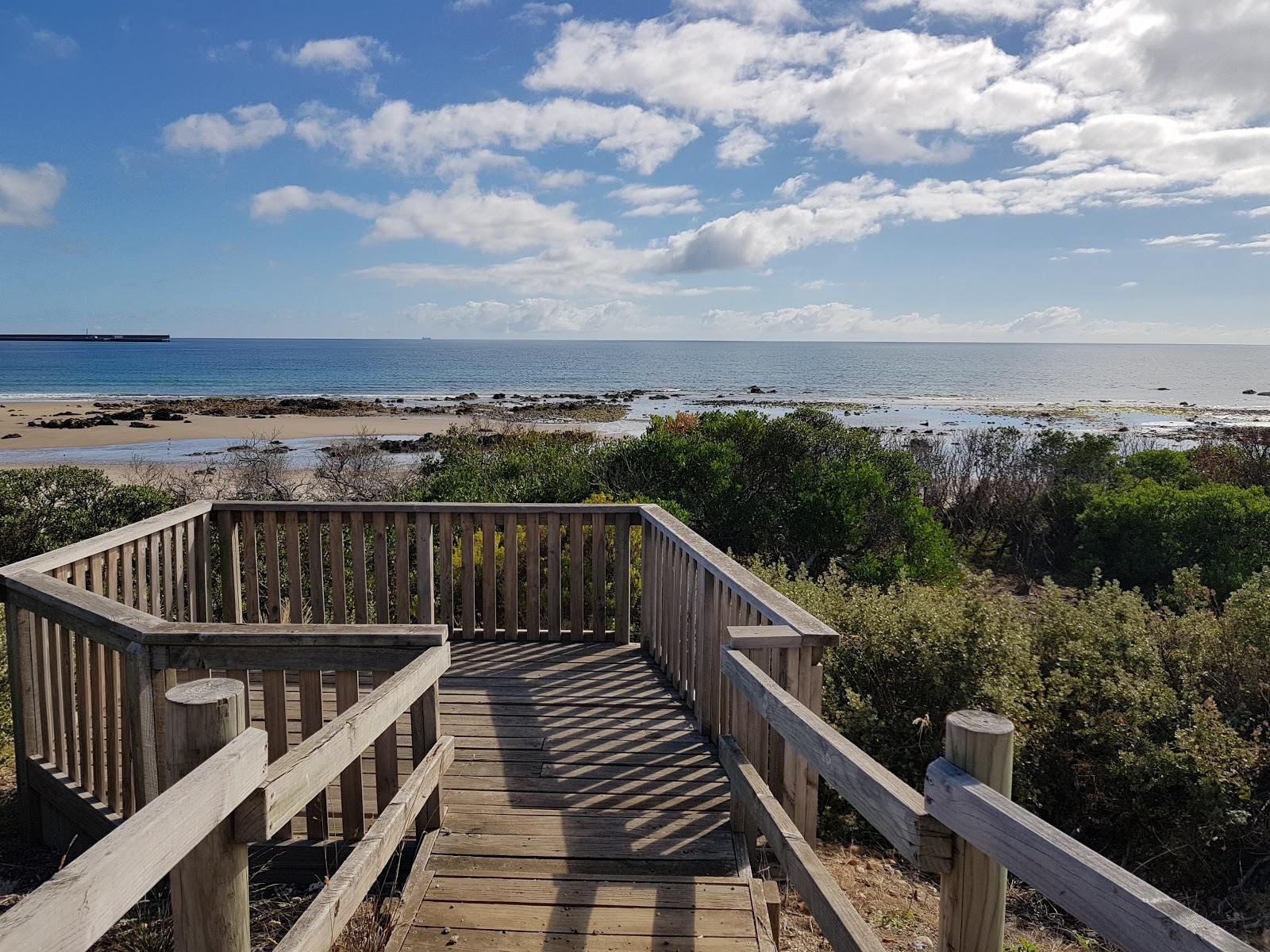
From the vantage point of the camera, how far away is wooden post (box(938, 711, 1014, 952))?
71.2 inches

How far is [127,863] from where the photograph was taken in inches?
55.5

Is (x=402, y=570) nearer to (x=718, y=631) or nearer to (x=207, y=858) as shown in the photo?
(x=718, y=631)

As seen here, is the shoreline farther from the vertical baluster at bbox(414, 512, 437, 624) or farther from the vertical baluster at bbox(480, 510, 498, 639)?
the vertical baluster at bbox(414, 512, 437, 624)

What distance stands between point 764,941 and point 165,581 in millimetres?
4709

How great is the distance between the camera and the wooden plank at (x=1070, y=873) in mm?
1238

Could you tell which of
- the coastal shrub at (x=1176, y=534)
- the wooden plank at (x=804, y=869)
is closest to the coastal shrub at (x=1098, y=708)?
the wooden plank at (x=804, y=869)

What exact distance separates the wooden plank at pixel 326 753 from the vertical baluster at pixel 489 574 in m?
3.08

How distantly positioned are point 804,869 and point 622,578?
4.00 m

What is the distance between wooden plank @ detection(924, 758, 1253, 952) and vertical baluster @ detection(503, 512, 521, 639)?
4722 millimetres

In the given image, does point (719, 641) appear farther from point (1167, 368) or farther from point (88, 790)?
point (1167, 368)

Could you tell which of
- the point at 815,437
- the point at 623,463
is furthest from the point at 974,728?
the point at 815,437

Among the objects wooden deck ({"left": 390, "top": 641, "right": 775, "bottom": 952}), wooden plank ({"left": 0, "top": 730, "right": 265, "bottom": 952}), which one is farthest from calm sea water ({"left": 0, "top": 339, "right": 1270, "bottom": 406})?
wooden plank ({"left": 0, "top": 730, "right": 265, "bottom": 952})

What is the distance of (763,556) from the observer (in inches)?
488

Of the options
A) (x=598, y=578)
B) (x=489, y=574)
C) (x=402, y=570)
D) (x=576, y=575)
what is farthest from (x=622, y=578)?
(x=402, y=570)
